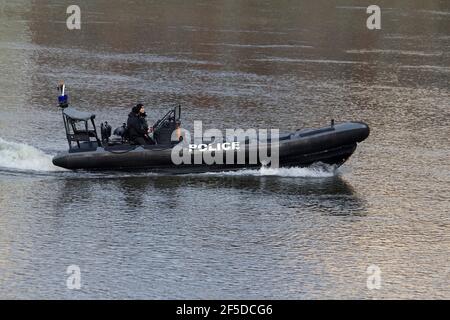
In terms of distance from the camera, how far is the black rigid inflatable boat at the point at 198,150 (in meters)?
27.4

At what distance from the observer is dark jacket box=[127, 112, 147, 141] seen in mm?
27594

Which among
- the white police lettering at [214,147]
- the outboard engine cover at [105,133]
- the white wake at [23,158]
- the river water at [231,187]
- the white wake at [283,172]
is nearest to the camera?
the river water at [231,187]

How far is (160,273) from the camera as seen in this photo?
21391mm

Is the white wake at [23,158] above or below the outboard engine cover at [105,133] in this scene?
below

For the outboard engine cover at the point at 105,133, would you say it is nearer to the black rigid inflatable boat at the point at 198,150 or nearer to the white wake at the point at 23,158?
the black rigid inflatable boat at the point at 198,150

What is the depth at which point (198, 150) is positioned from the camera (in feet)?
89.8

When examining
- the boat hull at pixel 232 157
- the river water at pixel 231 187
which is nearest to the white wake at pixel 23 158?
the river water at pixel 231 187

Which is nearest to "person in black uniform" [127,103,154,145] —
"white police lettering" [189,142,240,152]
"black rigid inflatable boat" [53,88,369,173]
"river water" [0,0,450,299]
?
"black rigid inflatable boat" [53,88,369,173]

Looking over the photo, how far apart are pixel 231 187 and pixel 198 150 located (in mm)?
1323

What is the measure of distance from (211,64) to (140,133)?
20.4 metres

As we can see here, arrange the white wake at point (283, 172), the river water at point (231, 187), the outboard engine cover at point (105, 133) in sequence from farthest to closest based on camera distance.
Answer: the white wake at point (283, 172), the outboard engine cover at point (105, 133), the river water at point (231, 187)
